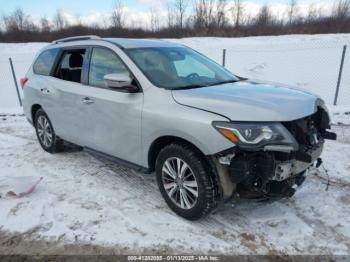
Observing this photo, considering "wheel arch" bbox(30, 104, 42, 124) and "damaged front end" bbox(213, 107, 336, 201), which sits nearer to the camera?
"damaged front end" bbox(213, 107, 336, 201)

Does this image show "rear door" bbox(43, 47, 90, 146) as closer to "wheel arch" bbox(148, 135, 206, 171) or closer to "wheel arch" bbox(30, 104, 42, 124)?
"wheel arch" bbox(30, 104, 42, 124)

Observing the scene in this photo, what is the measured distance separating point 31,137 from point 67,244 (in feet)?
13.3

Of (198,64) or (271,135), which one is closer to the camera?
(271,135)

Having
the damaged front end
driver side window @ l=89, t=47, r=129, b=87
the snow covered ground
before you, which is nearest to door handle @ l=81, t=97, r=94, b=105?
driver side window @ l=89, t=47, r=129, b=87

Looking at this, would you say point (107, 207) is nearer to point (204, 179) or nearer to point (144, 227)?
point (144, 227)

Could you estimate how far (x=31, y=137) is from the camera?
6277 millimetres

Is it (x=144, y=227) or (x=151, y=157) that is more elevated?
(x=151, y=157)

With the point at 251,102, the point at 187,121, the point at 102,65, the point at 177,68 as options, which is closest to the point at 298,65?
the point at 177,68

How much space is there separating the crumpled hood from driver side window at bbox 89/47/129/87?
0.95 m

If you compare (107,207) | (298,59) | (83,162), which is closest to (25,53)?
(298,59)

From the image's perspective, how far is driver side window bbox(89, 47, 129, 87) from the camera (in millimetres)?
3631

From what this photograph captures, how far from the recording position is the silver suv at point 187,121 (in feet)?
8.66

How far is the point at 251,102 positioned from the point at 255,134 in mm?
352

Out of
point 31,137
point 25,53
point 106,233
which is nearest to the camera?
point 106,233
